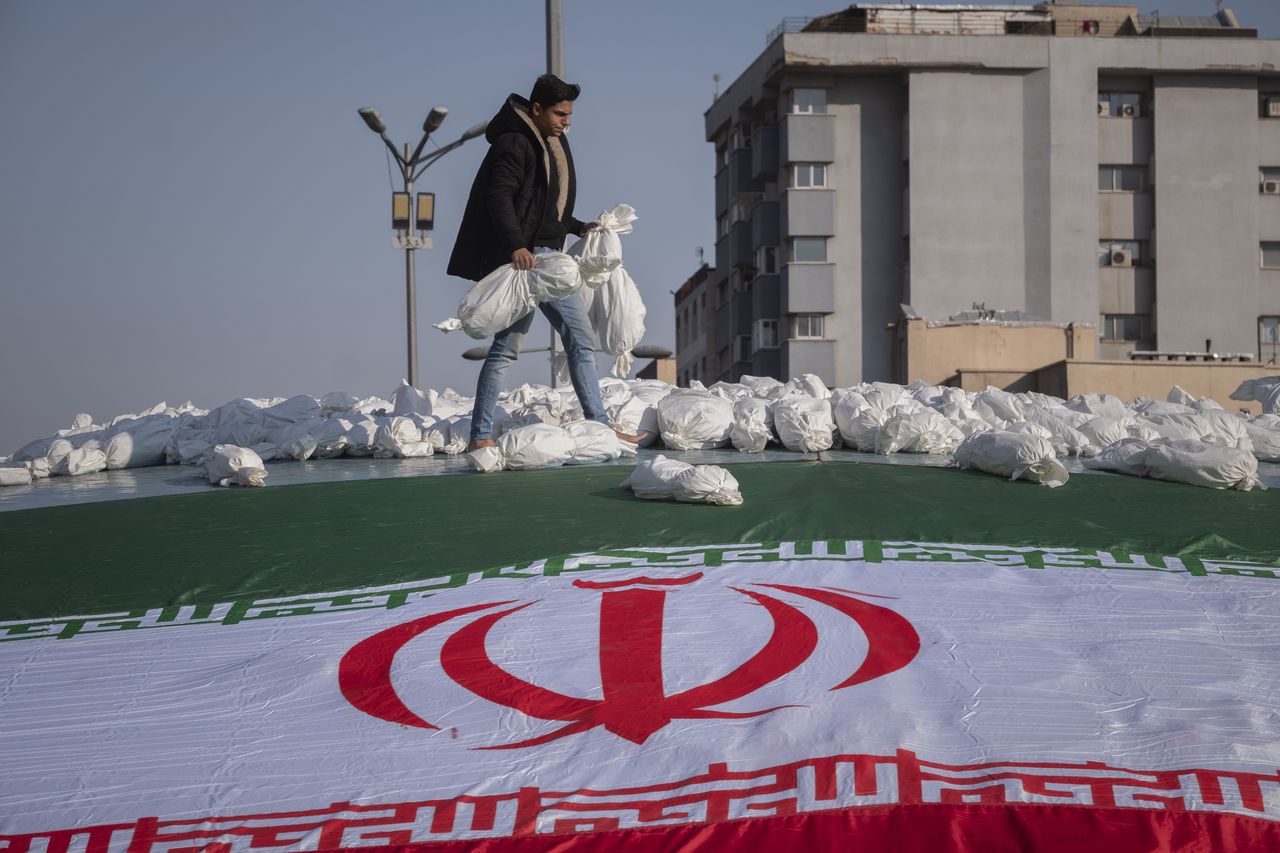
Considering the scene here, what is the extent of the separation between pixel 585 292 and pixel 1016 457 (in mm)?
2549

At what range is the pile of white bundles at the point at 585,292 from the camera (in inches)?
243

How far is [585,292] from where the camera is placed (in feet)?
23.0

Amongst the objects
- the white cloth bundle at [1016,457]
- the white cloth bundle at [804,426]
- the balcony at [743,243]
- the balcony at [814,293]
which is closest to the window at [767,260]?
the balcony at [743,243]

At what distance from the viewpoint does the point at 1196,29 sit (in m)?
38.7

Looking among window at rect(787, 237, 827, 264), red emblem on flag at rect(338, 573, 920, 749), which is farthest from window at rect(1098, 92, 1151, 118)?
red emblem on flag at rect(338, 573, 920, 749)

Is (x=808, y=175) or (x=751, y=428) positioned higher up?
(x=808, y=175)

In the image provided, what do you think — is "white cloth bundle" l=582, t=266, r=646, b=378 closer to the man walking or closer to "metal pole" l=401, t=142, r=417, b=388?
the man walking

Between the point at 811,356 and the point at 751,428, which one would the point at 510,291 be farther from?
the point at 811,356

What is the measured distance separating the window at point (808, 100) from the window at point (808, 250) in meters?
3.58

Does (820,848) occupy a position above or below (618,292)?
below

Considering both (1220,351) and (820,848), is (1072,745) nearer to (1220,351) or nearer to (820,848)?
(820,848)

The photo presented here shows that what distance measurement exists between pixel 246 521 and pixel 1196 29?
40.1 m

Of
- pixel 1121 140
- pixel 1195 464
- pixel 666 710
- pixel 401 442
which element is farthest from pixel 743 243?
pixel 666 710

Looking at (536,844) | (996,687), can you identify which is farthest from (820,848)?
(996,687)
